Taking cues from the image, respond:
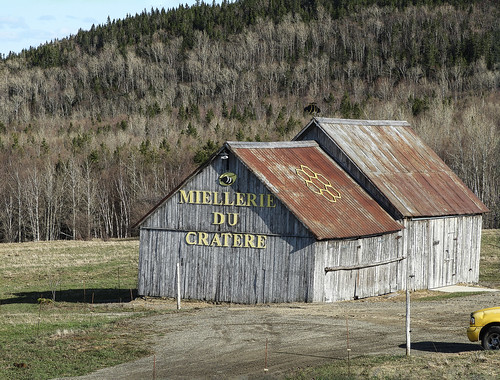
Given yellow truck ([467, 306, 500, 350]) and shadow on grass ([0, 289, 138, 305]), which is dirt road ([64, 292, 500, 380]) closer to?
yellow truck ([467, 306, 500, 350])

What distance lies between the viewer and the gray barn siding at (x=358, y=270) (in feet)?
113

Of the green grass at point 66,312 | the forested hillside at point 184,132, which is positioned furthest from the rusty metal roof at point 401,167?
the forested hillside at point 184,132

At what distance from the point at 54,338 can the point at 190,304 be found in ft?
32.5

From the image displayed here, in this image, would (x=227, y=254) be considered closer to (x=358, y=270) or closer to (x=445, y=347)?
(x=358, y=270)

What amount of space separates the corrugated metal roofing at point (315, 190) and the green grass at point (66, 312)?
7601mm

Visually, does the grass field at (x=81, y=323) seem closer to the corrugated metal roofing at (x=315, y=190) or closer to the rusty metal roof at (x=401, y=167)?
the rusty metal roof at (x=401, y=167)

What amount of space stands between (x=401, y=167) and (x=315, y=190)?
8077 millimetres

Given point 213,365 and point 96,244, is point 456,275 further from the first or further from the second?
point 96,244

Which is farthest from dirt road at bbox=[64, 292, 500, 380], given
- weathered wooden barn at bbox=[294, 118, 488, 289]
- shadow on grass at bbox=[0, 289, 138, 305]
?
shadow on grass at bbox=[0, 289, 138, 305]

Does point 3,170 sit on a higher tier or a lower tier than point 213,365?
higher

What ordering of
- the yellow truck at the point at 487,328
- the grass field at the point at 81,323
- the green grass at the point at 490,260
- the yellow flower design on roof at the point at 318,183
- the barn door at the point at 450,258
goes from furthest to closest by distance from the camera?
the green grass at the point at 490,260, the barn door at the point at 450,258, the yellow flower design on roof at the point at 318,183, the yellow truck at the point at 487,328, the grass field at the point at 81,323

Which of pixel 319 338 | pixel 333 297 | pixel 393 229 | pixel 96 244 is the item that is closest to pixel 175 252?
pixel 333 297

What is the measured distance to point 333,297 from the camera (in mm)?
35062

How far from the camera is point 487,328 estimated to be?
22.3 m
